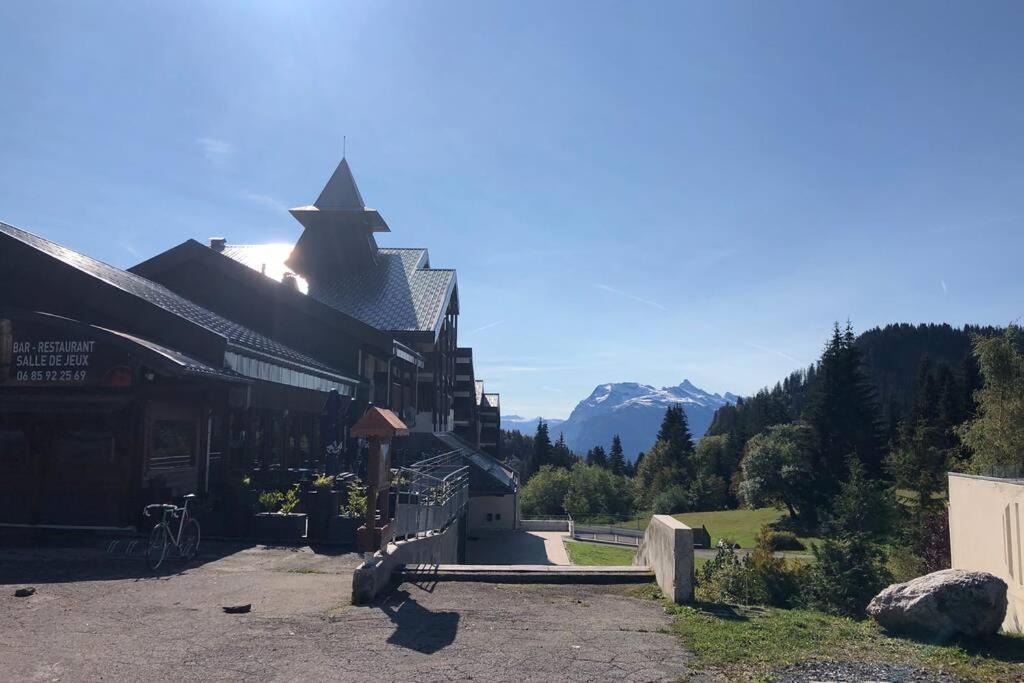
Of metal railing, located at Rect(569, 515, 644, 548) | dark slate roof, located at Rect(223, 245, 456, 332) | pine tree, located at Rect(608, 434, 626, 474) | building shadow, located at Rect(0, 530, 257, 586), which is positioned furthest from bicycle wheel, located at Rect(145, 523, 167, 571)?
pine tree, located at Rect(608, 434, 626, 474)

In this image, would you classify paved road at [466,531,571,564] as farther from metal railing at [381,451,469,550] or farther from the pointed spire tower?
the pointed spire tower

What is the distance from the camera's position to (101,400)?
1259cm

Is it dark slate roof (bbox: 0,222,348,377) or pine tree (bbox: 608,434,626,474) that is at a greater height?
dark slate roof (bbox: 0,222,348,377)

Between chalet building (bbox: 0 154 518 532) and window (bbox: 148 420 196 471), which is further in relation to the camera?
window (bbox: 148 420 196 471)

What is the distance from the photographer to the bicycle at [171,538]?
10.5 meters

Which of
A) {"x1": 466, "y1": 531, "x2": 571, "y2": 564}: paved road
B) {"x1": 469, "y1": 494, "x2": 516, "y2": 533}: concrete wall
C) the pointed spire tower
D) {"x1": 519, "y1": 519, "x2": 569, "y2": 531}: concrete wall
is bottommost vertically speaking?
{"x1": 519, "y1": 519, "x2": 569, "y2": 531}: concrete wall

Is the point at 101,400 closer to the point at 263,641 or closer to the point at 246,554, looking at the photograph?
the point at 246,554

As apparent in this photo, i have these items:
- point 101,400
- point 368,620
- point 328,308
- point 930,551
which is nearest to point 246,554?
point 101,400

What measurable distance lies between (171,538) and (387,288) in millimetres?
19693

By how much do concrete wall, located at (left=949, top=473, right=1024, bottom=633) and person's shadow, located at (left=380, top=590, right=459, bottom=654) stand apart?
9.73 meters

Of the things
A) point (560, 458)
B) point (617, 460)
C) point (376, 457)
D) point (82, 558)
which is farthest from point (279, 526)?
point (617, 460)

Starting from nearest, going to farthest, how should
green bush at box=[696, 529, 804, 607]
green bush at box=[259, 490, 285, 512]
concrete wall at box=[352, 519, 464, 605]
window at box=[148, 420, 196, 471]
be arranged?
concrete wall at box=[352, 519, 464, 605] < green bush at box=[696, 529, 804, 607] < window at box=[148, 420, 196, 471] < green bush at box=[259, 490, 285, 512]

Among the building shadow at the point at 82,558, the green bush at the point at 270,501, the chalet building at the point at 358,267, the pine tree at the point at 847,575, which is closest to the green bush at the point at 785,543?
the pine tree at the point at 847,575

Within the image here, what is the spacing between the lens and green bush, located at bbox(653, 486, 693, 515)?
3194 inches
